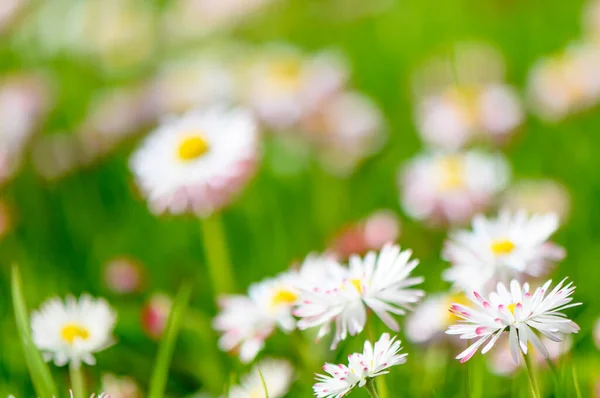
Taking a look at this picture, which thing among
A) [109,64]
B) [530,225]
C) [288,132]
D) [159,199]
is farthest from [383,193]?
[109,64]

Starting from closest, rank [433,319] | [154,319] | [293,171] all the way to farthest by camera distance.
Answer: [433,319], [154,319], [293,171]

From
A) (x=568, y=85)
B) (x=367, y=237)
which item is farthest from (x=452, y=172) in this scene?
(x=568, y=85)

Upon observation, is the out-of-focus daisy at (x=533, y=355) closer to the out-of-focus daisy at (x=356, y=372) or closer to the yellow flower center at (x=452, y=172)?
the out-of-focus daisy at (x=356, y=372)

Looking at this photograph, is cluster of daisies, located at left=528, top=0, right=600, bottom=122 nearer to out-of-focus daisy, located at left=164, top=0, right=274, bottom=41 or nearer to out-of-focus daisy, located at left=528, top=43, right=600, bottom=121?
out-of-focus daisy, located at left=528, top=43, right=600, bottom=121

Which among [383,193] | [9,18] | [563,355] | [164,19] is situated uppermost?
[164,19]

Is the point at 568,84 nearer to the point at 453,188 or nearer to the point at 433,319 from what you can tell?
the point at 453,188

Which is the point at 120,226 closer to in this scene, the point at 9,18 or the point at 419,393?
the point at 9,18

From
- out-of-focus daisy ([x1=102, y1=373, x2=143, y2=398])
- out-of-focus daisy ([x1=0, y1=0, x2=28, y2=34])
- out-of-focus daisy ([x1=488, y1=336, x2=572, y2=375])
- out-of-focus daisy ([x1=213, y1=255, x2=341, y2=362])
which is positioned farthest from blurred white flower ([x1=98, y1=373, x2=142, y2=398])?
out-of-focus daisy ([x1=0, y1=0, x2=28, y2=34])
